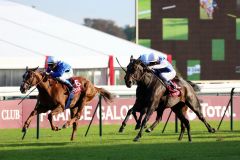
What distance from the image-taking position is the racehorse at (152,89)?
1647 centimetres

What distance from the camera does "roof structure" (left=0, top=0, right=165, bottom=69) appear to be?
105ft

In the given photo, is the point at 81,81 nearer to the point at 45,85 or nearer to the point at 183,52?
the point at 45,85

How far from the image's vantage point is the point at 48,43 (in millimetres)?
34344

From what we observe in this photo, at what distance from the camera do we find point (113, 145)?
51.7 feet

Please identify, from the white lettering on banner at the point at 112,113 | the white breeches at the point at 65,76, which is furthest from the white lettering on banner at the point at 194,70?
the white breeches at the point at 65,76

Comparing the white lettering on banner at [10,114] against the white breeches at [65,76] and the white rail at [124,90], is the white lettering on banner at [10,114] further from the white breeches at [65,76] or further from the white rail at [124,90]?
the white breeches at [65,76]

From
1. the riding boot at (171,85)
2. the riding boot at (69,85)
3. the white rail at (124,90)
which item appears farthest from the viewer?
the white rail at (124,90)

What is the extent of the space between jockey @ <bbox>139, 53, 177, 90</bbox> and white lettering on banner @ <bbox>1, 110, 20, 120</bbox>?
22.5 feet

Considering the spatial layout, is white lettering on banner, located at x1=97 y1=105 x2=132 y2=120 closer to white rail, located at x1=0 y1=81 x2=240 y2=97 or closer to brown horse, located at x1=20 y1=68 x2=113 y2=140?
white rail, located at x1=0 y1=81 x2=240 y2=97

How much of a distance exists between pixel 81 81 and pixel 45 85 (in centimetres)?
105

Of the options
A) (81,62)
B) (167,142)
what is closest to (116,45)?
(81,62)

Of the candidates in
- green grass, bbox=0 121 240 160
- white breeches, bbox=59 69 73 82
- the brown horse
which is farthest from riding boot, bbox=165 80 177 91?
white breeches, bbox=59 69 73 82

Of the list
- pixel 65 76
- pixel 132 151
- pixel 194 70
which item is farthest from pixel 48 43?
pixel 194 70

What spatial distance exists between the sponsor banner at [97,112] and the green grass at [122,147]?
3493 mm
